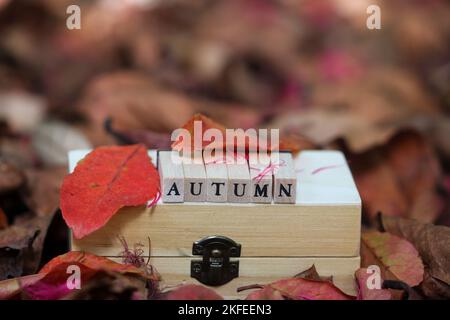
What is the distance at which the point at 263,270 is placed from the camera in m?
1.38

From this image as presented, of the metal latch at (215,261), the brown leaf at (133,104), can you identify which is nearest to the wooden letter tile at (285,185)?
the metal latch at (215,261)

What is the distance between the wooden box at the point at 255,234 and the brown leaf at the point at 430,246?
117mm

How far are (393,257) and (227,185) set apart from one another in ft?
0.99

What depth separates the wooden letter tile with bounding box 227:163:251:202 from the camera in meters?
1.32

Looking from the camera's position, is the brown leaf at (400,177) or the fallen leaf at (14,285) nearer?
the fallen leaf at (14,285)

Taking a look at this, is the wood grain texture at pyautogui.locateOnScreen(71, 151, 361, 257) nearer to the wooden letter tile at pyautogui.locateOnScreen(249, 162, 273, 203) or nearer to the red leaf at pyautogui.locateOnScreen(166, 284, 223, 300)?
the wooden letter tile at pyautogui.locateOnScreen(249, 162, 273, 203)

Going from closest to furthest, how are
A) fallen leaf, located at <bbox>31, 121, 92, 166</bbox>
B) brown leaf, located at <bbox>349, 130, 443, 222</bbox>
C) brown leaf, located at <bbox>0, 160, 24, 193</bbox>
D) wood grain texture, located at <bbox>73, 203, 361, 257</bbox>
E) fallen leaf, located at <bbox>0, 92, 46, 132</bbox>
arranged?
wood grain texture, located at <bbox>73, 203, 361, 257</bbox>, brown leaf, located at <bbox>0, 160, 24, 193</bbox>, brown leaf, located at <bbox>349, 130, 443, 222</bbox>, fallen leaf, located at <bbox>31, 121, 92, 166</bbox>, fallen leaf, located at <bbox>0, 92, 46, 132</bbox>

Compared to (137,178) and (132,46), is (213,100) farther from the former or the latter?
(137,178)

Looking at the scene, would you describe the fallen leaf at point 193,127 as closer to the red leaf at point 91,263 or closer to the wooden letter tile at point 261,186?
the wooden letter tile at point 261,186

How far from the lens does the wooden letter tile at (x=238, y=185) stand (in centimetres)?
132

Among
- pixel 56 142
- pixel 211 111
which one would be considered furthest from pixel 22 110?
pixel 211 111

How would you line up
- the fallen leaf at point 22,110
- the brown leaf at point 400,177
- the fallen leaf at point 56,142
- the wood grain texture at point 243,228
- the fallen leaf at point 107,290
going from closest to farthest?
the fallen leaf at point 107,290 → the wood grain texture at point 243,228 → the brown leaf at point 400,177 → the fallen leaf at point 56,142 → the fallen leaf at point 22,110

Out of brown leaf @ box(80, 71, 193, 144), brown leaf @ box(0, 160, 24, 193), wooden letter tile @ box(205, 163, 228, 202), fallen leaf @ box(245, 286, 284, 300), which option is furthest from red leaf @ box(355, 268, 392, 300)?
brown leaf @ box(80, 71, 193, 144)

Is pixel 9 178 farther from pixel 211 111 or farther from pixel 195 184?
pixel 211 111
